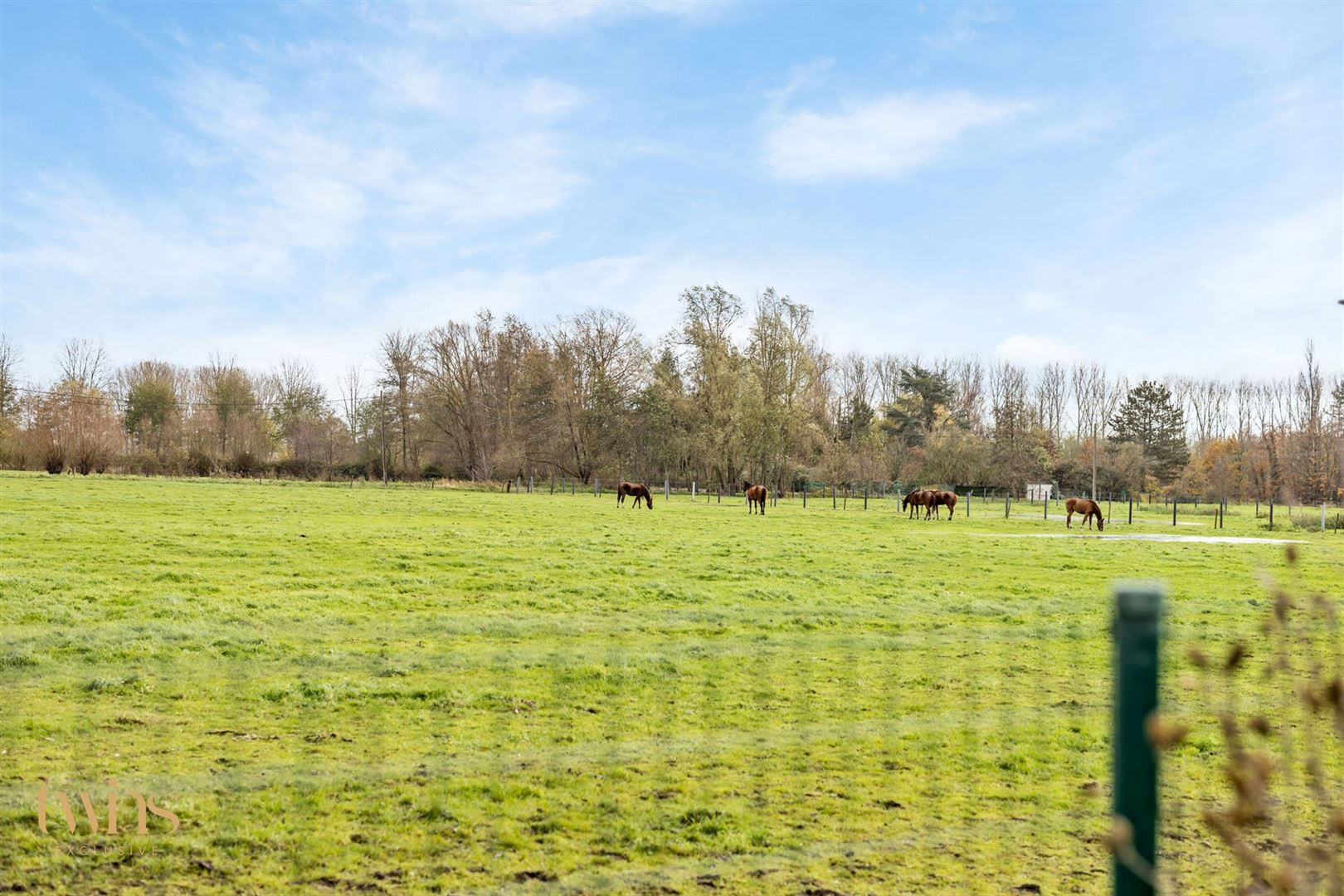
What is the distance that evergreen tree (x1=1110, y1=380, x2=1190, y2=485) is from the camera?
79562 millimetres

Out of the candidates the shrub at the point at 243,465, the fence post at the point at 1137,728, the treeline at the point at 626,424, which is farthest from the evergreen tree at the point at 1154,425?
the fence post at the point at 1137,728

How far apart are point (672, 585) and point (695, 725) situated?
6834 mm

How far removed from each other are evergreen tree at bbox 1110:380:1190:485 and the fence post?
86.2 m

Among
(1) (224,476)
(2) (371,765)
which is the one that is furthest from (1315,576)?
(1) (224,476)

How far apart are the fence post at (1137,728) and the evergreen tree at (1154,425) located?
86206 millimetres

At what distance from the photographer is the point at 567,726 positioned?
668 cm

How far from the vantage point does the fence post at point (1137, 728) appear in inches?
65.2

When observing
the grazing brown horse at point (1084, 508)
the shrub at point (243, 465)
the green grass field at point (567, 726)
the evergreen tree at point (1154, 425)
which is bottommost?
the green grass field at point (567, 726)

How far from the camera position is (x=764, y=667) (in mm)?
8609

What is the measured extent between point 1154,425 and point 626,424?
46784mm

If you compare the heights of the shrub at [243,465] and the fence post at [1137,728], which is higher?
the shrub at [243,465]

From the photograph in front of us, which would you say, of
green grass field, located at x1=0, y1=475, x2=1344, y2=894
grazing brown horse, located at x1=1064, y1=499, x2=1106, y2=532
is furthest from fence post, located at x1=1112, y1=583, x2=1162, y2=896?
grazing brown horse, located at x1=1064, y1=499, x2=1106, y2=532

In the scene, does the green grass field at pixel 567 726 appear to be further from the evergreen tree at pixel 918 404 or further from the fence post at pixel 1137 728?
the evergreen tree at pixel 918 404

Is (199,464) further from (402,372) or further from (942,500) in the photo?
(942,500)
